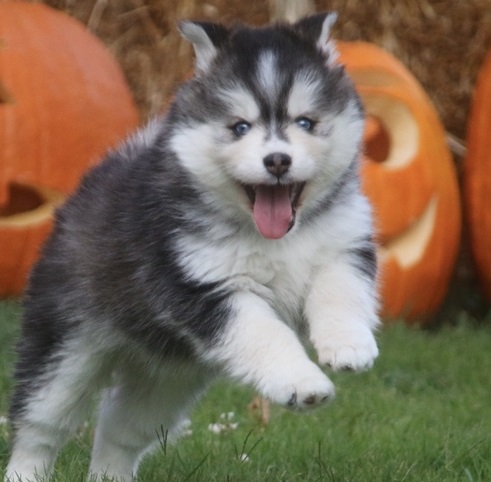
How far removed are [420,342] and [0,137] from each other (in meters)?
2.71

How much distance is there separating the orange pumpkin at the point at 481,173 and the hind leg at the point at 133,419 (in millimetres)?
4216

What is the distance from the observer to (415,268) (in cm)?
858

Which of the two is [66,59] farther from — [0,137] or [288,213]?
[288,213]

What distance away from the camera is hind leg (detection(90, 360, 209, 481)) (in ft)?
16.9

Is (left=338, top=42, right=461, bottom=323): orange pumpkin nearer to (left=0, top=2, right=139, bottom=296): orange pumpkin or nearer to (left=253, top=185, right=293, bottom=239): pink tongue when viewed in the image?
(left=0, top=2, right=139, bottom=296): orange pumpkin

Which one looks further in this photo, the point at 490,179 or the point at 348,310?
the point at 490,179

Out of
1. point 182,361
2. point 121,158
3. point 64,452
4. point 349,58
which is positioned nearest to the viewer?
point 182,361

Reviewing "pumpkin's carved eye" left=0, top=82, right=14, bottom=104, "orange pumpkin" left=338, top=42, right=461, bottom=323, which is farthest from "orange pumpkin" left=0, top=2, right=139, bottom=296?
"orange pumpkin" left=338, top=42, right=461, bottom=323

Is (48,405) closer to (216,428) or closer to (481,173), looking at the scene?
(216,428)

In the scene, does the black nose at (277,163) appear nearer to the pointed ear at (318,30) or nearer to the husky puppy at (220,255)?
the husky puppy at (220,255)

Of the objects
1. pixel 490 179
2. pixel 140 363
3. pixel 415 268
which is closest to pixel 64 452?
pixel 140 363

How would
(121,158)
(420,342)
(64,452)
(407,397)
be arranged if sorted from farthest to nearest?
1. (420,342)
2. (407,397)
3. (64,452)
4. (121,158)

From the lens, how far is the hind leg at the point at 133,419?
5.15m

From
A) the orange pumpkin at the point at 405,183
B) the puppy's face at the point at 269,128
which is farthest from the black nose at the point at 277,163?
the orange pumpkin at the point at 405,183
